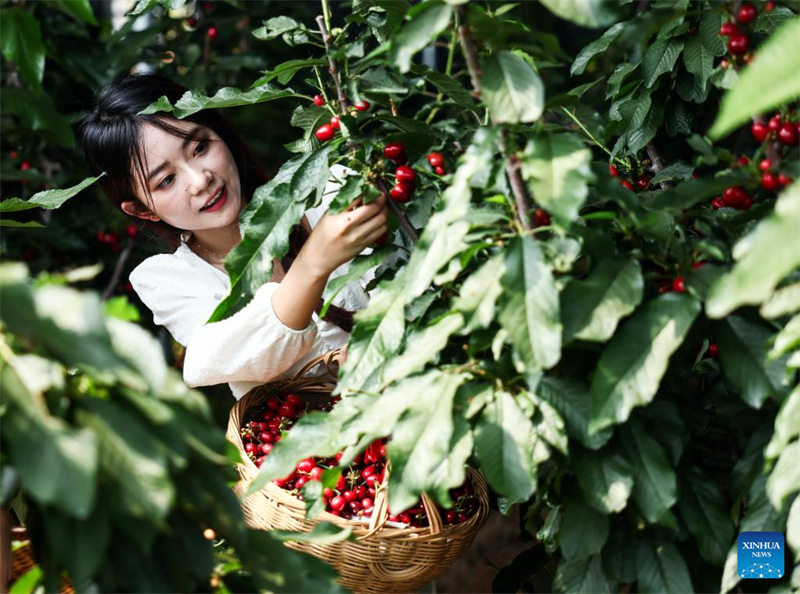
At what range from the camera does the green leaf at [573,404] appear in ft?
3.34

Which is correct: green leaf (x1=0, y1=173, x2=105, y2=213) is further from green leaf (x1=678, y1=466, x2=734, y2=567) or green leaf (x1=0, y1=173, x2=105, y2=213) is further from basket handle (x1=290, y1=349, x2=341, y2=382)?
green leaf (x1=678, y1=466, x2=734, y2=567)

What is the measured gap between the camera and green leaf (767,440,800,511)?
0.96 meters

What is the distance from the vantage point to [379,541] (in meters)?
1.28

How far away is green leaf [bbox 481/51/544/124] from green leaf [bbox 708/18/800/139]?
0.81 feet

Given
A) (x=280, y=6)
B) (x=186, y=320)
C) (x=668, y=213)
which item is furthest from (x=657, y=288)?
(x=280, y=6)

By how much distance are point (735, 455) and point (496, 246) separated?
0.46 meters

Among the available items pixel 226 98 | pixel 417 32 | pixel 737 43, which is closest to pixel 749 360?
pixel 737 43

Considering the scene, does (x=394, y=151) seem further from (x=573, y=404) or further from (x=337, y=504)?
(x=337, y=504)

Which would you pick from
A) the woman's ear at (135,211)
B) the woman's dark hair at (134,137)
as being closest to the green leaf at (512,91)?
the woman's dark hair at (134,137)

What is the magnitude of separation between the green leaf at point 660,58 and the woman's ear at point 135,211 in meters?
1.03

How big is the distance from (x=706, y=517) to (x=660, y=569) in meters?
0.09

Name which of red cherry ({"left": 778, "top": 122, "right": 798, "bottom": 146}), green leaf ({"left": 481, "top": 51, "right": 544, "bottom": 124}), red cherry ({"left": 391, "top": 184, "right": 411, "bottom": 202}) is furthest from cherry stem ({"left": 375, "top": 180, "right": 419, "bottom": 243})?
red cherry ({"left": 778, "top": 122, "right": 798, "bottom": 146})

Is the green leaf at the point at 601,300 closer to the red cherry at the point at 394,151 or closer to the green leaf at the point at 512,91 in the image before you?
the green leaf at the point at 512,91

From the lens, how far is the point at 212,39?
2.81 m
